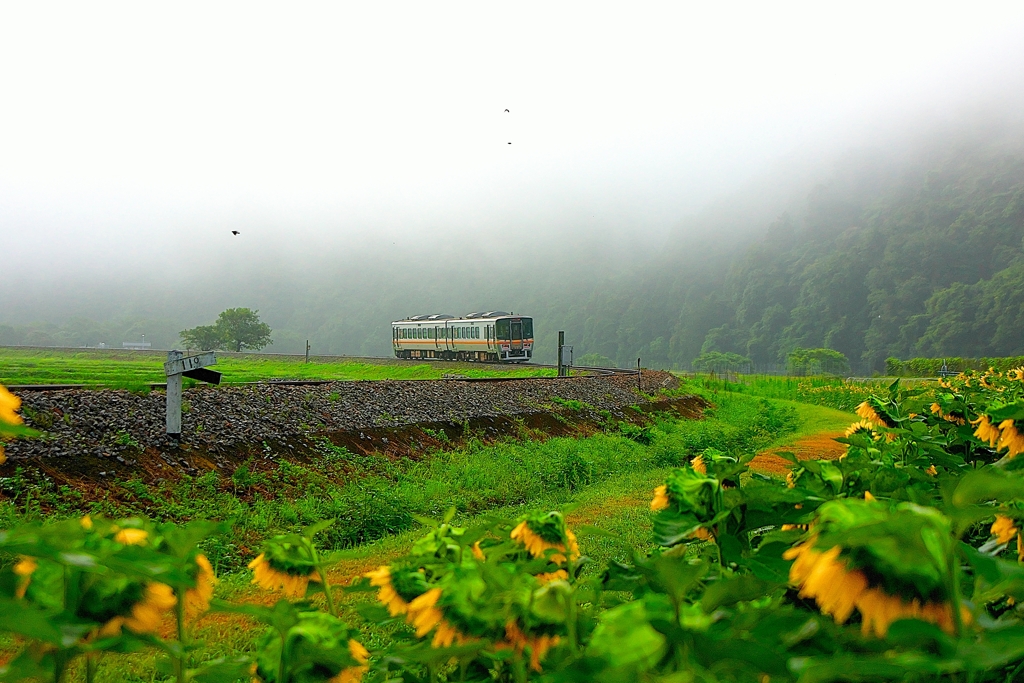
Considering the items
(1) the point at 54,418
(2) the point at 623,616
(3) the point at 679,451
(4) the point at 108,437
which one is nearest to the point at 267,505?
(4) the point at 108,437

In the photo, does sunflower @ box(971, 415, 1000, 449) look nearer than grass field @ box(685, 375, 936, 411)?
Yes

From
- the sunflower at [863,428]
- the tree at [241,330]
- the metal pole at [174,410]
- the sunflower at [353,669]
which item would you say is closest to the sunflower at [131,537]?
the sunflower at [353,669]

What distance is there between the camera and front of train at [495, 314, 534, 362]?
1117 inches

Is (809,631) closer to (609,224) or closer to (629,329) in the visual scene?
(629,329)

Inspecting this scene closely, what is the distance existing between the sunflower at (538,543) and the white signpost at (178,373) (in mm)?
4982

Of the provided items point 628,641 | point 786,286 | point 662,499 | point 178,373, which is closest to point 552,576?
point 662,499

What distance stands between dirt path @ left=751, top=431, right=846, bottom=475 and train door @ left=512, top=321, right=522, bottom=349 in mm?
17535

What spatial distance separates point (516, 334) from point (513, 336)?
0.22 metres

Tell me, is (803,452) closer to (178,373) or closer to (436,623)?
Answer: (178,373)

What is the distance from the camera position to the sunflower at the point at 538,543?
107cm

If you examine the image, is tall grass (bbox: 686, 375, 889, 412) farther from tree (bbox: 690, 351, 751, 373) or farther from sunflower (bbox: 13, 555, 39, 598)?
tree (bbox: 690, 351, 751, 373)

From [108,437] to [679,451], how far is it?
746 cm

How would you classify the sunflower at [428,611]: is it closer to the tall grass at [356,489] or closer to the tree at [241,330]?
the tall grass at [356,489]

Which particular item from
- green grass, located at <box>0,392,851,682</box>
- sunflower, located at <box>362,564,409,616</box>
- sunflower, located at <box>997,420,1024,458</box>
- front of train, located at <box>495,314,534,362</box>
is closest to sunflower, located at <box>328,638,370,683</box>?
sunflower, located at <box>362,564,409,616</box>
